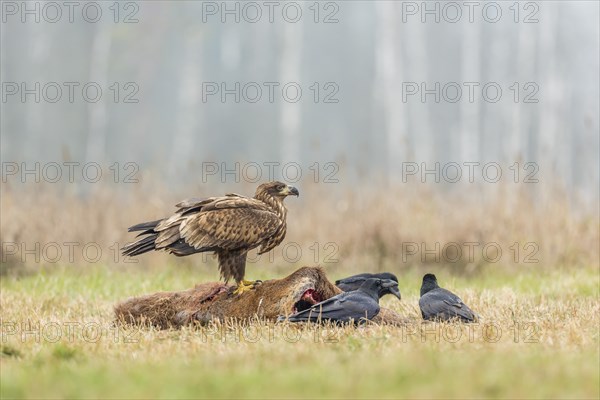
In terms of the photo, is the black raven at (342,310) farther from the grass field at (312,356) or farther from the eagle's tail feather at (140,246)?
the eagle's tail feather at (140,246)

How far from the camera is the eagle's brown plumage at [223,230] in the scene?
8078 mm

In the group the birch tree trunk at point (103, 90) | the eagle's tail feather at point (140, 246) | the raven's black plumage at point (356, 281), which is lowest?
the raven's black plumage at point (356, 281)

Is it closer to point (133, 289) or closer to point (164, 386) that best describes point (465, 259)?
point (133, 289)

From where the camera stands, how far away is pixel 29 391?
5.31 metres

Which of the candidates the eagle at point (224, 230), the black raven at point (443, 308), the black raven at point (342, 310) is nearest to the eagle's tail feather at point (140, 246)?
the eagle at point (224, 230)

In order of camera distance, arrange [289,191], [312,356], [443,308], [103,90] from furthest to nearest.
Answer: [103,90]
[289,191]
[443,308]
[312,356]

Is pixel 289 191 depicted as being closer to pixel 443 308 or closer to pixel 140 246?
pixel 140 246

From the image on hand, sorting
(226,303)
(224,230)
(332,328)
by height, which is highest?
(224,230)

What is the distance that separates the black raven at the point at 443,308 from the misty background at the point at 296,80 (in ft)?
97.7

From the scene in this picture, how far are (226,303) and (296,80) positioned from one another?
55.8 m

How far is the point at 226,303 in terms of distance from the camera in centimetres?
834

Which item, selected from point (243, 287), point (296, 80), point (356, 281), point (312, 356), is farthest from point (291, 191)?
point (296, 80)

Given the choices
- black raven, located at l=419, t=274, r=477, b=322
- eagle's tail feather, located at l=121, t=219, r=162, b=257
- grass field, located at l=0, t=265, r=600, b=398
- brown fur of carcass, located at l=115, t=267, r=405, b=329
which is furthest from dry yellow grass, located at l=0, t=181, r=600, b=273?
eagle's tail feather, located at l=121, t=219, r=162, b=257

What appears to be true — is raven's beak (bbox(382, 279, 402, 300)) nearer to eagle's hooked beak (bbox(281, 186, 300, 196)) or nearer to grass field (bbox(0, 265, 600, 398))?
grass field (bbox(0, 265, 600, 398))
